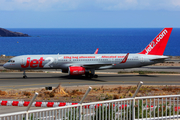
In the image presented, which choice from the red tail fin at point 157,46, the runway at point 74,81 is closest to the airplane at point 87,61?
the red tail fin at point 157,46

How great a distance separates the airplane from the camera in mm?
44969

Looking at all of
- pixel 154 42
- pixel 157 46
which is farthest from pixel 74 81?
pixel 157 46

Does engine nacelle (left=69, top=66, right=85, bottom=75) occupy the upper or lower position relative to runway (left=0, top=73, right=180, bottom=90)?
upper

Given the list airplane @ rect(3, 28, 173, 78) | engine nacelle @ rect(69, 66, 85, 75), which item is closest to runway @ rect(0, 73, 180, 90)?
engine nacelle @ rect(69, 66, 85, 75)

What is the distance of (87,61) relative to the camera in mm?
46969

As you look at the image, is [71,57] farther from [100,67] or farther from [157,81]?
[157,81]

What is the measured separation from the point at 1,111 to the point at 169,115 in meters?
13.5

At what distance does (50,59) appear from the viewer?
45.6 meters

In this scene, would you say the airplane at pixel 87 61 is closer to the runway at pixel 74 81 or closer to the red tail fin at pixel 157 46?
the red tail fin at pixel 157 46

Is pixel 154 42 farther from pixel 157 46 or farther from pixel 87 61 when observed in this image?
pixel 87 61

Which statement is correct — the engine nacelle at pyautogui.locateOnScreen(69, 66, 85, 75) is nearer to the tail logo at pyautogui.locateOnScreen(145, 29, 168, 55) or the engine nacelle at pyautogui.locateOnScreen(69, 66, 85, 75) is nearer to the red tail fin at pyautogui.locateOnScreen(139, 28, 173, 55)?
the red tail fin at pyautogui.locateOnScreen(139, 28, 173, 55)

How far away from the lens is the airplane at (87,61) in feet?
148

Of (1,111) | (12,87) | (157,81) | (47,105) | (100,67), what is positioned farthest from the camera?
(100,67)

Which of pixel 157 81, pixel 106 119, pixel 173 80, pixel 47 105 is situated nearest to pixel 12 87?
pixel 47 105
